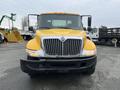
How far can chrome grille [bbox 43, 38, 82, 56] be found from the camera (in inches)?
331

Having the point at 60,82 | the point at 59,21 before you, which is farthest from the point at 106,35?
the point at 60,82

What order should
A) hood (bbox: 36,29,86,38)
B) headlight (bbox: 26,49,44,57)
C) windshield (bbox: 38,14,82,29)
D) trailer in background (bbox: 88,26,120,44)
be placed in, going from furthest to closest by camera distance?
trailer in background (bbox: 88,26,120,44), windshield (bbox: 38,14,82,29), hood (bbox: 36,29,86,38), headlight (bbox: 26,49,44,57)

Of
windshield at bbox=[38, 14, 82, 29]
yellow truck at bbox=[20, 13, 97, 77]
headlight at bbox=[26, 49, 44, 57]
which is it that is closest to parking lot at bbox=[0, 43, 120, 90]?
yellow truck at bbox=[20, 13, 97, 77]

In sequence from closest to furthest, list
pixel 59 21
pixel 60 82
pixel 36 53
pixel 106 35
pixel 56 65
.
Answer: pixel 56 65
pixel 36 53
pixel 60 82
pixel 59 21
pixel 106 35

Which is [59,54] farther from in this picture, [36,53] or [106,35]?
[106,35]

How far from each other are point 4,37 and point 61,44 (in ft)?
101

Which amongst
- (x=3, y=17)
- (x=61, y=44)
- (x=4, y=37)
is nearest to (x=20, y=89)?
(x=61, y=44)

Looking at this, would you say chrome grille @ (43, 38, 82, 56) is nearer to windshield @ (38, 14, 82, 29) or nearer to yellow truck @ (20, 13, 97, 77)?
yellow truck @ (20, 13, 97, 77)

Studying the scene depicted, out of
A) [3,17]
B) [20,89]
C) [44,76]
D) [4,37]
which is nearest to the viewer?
[20,89]

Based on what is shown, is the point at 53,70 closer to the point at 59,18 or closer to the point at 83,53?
the point at 83,53

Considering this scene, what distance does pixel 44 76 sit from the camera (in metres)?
9.84

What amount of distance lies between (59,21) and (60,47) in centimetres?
A: 198

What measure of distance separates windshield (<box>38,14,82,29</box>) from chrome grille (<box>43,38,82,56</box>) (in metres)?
1.55

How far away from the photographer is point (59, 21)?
1019 centimetres
